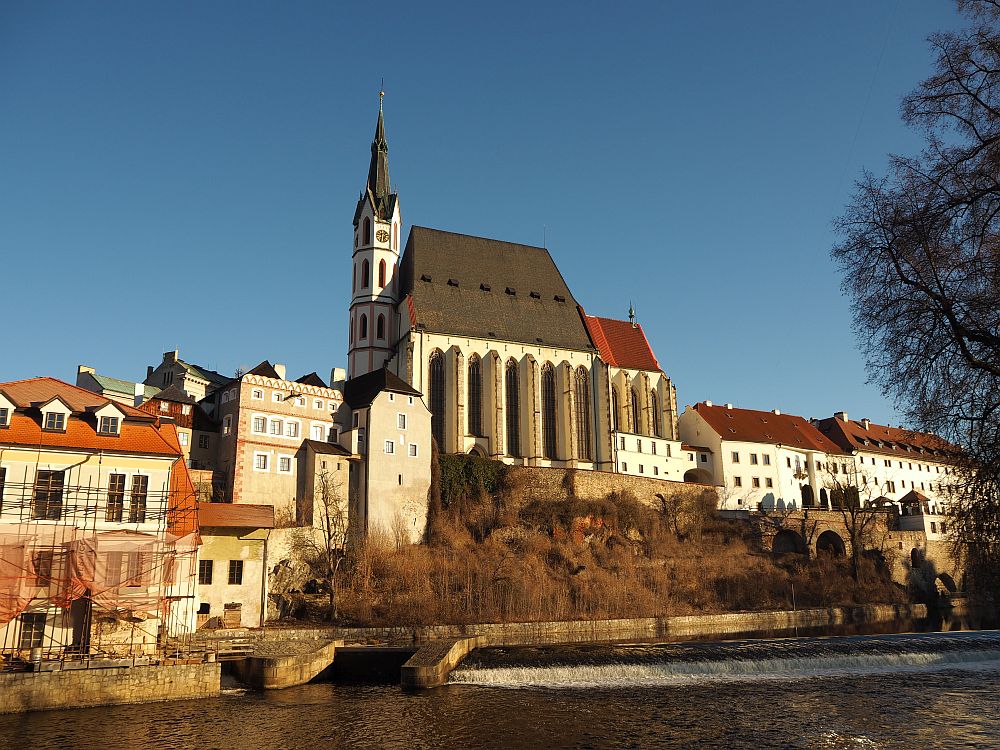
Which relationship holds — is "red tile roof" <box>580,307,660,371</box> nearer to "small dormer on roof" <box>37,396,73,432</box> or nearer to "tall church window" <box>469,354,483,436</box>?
"tall church window" <box>469,354,483,436</box>

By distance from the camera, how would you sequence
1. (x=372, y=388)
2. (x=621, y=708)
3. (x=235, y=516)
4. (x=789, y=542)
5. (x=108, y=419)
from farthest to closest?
(x=789, y=542)
(x=372, y=388)
(x=235, y=516)
(x=108, y=419)
(x=621, y=708)

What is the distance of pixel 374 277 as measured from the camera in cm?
7344

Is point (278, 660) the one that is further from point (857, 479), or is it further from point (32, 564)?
point (857, 479)

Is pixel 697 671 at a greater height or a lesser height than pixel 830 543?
lesser

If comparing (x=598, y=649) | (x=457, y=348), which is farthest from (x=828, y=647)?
→ (x=457, y=348)

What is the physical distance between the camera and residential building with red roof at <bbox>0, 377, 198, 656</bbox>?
31391mm

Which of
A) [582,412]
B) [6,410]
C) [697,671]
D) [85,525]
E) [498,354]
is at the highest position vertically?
[498,354]

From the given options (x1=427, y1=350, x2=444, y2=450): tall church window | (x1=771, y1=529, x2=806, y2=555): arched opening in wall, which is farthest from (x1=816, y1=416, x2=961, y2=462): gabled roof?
(x1=427, y1=350, x2=444, y2=450): tall church window

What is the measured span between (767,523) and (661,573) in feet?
52.5

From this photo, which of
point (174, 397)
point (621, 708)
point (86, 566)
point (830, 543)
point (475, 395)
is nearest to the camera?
point (621, 708)

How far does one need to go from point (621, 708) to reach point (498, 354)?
1814 inches

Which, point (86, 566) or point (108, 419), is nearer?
point (86, 566)

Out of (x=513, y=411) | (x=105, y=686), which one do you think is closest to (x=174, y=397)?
(x=513, y=411)

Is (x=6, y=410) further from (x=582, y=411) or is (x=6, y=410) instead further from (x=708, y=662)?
(x=582, y=411)
